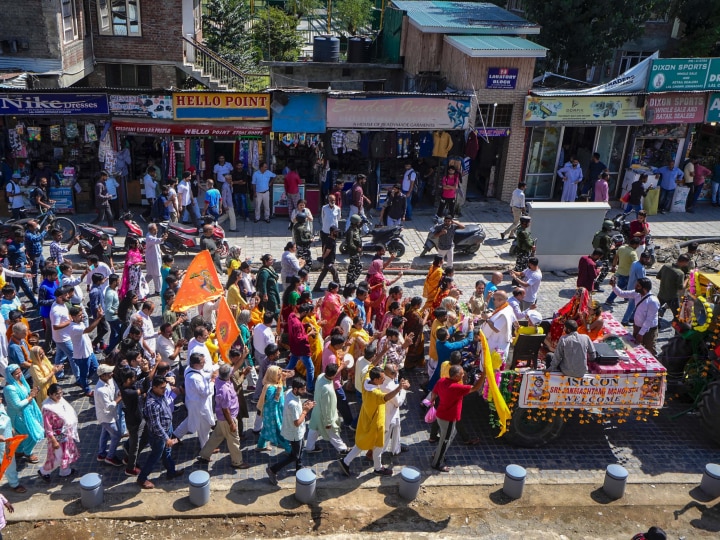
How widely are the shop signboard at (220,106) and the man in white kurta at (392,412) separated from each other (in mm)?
11175

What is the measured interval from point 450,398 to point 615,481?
2511 mm

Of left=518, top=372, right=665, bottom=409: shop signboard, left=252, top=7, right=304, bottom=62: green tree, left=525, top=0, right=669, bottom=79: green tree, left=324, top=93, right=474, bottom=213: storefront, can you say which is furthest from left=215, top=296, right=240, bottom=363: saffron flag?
left=252, top=7, right=304, bottom=62: green tree

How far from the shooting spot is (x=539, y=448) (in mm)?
10352

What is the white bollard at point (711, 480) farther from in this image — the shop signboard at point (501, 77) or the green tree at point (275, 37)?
the green tree at point (275, 37)

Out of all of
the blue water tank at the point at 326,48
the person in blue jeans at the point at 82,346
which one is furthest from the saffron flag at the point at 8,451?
the blue water tank at the point at 326,48

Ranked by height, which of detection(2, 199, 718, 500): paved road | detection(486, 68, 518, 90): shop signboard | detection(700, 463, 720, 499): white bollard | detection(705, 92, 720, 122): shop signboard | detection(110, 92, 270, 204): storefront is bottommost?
detection(2, 199, 718, 500): paved road

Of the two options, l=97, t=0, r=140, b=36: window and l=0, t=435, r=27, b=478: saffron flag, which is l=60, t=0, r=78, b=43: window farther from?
l=0, t=435, r=27, b=478: saffron flag

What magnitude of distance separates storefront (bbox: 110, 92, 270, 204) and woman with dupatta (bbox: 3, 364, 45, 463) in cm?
1077

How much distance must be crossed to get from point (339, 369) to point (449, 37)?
14.0m

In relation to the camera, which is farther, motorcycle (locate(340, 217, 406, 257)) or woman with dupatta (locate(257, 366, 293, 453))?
motorcycle (locate(340, 217, 406, 257))

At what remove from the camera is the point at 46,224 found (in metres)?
16.5

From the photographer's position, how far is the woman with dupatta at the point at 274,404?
9.00m

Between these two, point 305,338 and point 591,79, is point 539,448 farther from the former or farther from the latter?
point 591,79

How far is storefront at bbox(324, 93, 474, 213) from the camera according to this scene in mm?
18922
